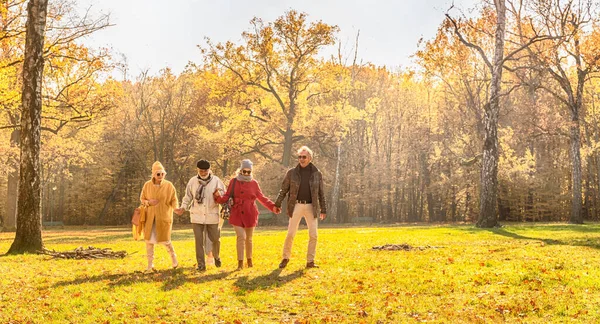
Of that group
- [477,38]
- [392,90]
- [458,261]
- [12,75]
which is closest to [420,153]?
[392,90]

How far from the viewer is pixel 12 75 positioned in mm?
24703

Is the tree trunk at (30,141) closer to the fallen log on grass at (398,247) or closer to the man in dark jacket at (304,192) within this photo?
the man in dark jacket at (304,192)

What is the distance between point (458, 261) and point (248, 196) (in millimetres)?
4589

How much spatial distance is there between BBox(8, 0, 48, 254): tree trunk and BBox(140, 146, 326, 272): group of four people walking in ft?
18.8

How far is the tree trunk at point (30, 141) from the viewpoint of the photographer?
50.2 feet

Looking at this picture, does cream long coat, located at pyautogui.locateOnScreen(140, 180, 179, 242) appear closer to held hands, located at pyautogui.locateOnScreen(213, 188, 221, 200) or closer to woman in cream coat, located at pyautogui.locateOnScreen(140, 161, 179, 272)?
woman in cream coat, located at pyautogui.locateOnScreen(140, 161, 179, 272)

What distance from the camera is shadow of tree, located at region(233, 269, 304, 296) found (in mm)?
→ 9298

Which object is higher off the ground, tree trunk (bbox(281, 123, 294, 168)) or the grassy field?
tree trunk (bbox(281, 123, 294, 168))

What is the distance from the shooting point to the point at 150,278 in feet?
33.8

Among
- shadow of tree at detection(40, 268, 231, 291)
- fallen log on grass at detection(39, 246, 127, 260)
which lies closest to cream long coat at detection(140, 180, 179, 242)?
shadow of tree at detection(40, 268, 231, 291)

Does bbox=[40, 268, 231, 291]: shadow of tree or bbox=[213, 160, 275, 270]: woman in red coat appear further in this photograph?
bbox=[213, 160, 275, 270]: woman in red coat

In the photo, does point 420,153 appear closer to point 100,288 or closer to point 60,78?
point 60,78

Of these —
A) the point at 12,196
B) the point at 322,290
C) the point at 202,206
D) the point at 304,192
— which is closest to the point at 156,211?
the point at 202,206

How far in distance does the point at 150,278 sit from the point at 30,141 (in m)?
7.26
